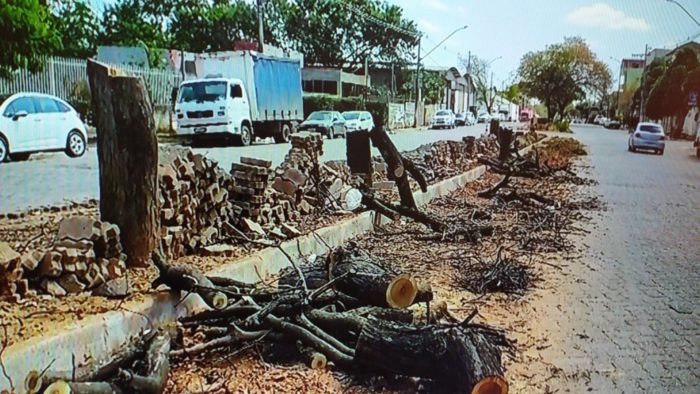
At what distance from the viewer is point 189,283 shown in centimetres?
434

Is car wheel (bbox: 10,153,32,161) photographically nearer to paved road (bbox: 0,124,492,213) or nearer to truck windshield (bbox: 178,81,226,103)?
paved road (bbox: 0,124,492,213)

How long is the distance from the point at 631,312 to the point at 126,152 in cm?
428

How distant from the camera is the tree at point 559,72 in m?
65.2

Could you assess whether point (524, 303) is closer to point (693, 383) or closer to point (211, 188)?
point (693, 383)

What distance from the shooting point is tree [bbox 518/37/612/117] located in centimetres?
6525

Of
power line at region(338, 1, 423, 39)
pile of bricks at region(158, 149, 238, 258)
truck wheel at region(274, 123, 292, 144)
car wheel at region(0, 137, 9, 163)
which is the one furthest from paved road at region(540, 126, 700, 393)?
power line at region(338, 1, 423, 39)

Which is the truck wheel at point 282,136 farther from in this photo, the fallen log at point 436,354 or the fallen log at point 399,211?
the fallen log at point 436,354

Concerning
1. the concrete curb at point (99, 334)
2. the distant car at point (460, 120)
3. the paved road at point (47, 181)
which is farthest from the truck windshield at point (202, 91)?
the distant car at point (460, 120)

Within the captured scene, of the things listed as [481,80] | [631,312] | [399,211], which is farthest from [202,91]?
[481,80]

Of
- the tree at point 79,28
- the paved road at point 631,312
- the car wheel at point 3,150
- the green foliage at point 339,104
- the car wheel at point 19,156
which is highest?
the tree at point 79,28

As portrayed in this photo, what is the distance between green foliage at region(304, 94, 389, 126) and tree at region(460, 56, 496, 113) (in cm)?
4788

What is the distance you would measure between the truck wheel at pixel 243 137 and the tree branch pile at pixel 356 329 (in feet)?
56.0

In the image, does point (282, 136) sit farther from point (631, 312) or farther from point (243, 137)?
point (631, 312)

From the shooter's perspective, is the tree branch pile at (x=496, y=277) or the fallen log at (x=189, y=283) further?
the tree branch pile at (x=496, y=277)
